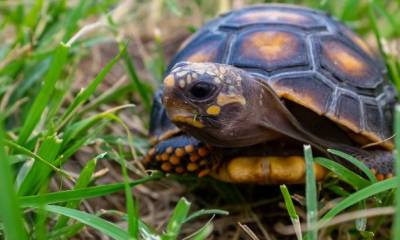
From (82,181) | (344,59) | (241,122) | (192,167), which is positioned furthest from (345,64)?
(82,181)

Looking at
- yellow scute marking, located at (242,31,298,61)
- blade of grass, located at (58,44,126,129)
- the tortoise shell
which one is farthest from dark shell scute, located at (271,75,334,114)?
blade of grass, located at (58,44,126,129)

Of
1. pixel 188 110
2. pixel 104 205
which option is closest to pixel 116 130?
pixel 104 205

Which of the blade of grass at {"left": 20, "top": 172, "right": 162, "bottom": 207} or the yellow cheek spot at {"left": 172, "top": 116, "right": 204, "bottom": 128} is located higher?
the yellow cheek spot at {"left": 172, "top": 116, "right": 204, "bottom": 128}

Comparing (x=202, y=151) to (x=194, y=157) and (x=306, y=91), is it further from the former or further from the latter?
(x=306, y=91)

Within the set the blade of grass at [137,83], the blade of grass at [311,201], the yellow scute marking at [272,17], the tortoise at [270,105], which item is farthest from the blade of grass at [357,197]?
the blade of grass at [137,83]

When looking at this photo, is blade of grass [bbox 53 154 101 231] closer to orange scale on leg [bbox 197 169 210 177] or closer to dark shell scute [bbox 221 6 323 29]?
orange scale on leg [bbox 197 169 210 177]

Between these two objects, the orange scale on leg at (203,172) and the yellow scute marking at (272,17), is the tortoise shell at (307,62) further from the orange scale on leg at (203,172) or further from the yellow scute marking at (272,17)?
the orange scale on leg at (203,172)
